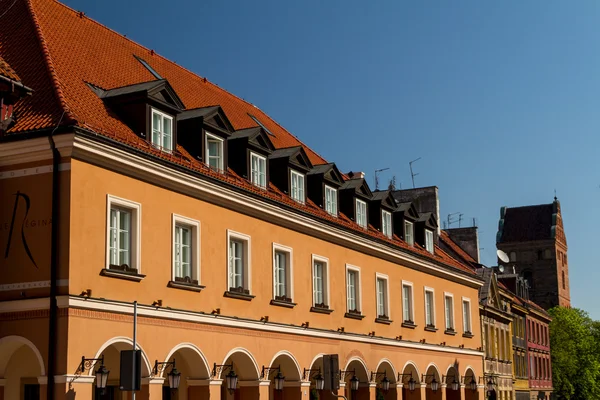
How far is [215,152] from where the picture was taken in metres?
27.6

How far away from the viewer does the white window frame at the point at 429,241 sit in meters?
43.7

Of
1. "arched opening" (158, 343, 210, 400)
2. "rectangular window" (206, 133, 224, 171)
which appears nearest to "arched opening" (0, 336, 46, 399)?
"arched opening" (158, 343, 210, 400)

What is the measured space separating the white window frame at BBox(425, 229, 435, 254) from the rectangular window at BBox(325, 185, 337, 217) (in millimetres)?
9897

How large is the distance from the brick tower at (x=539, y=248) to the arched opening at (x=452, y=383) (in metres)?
82.4

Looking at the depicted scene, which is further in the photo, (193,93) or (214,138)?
(193,93)

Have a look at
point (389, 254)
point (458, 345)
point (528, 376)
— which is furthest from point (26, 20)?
point (528, 376)

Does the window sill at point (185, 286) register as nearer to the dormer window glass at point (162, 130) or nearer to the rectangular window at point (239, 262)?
the rectangular window at point (239, 262)

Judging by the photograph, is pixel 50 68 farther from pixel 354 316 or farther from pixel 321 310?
pixel 354 316

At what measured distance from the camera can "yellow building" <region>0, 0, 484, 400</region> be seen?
21328mm

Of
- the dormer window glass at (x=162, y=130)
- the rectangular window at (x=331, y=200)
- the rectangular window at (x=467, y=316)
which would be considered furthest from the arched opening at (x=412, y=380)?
the dormer window glass at (x=162, y=130)

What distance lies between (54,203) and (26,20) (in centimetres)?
742

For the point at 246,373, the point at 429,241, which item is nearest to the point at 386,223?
the point at 429,241

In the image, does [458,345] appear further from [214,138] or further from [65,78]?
[65,78]

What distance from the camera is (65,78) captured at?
78.9 ft
